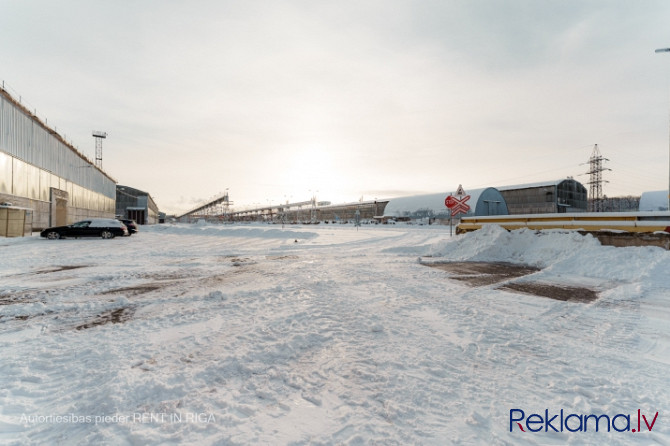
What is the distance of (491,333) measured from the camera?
13.8 feet

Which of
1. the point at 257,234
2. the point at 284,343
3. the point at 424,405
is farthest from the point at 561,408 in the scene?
the point at 257,234

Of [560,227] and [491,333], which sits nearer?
[491,333]

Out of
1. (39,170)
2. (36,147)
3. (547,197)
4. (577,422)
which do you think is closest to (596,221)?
(577,422)

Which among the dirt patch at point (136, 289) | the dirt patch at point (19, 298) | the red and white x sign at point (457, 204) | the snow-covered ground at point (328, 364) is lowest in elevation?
the snow-covered ground at point (328, 364)

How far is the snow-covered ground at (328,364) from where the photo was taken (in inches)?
91.9

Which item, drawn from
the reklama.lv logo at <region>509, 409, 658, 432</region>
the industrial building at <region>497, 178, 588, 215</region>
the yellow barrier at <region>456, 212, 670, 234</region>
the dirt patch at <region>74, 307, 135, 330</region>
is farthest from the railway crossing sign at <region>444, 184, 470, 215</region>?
the industrial building at <region>497, 178, 588, 215</region>

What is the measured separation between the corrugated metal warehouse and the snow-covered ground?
76.1ft

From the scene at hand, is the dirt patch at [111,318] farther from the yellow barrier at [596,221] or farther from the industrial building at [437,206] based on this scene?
the industrial building at [437,206]

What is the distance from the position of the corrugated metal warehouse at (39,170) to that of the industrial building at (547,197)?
6289 cm

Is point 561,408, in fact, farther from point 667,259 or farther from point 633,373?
point 667,259

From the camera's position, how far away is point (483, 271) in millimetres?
9289

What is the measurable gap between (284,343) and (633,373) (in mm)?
3800

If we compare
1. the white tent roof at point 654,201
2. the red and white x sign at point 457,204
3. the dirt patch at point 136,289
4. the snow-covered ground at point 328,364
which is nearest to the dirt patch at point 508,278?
the snow-covered ground at point 328,364

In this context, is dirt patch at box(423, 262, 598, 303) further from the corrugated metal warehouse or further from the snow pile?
the corrugated metal warehouse
